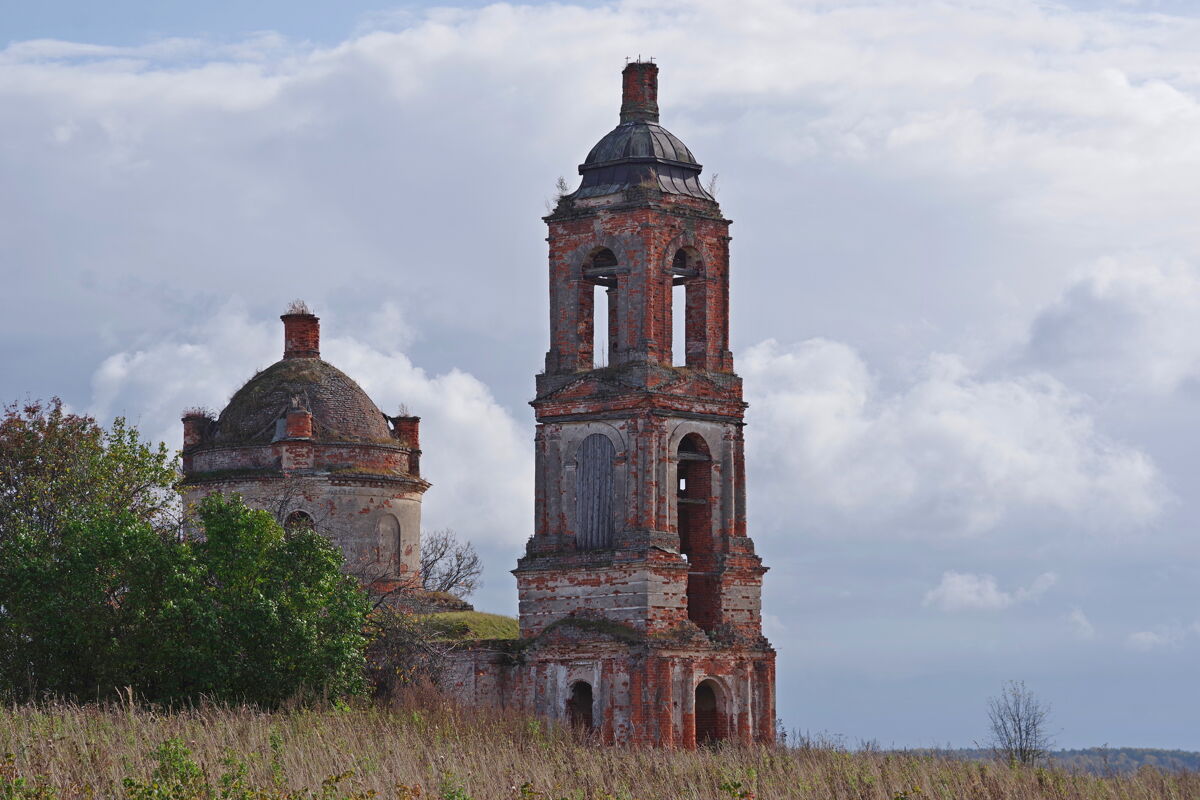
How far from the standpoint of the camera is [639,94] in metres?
42.1

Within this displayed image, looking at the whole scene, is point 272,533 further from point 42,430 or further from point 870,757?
point 870,757

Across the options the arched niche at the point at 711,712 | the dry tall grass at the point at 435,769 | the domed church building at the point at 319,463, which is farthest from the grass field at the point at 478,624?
the dry tall grass at the point at 435,769

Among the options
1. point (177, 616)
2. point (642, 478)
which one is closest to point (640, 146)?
point (642, 478)

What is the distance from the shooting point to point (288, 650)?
106 ft

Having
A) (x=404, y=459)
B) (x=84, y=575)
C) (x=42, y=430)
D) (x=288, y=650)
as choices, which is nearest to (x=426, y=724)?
(x=288, y=650)

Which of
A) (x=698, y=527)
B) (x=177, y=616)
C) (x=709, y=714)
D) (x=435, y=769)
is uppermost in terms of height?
(x=698, y=527)

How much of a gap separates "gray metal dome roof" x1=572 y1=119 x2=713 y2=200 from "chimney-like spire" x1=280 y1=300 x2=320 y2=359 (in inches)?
330

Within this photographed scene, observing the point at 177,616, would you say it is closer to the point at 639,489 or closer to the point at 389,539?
the point at 639,489

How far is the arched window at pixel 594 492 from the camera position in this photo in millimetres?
39688

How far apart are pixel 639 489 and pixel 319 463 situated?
28.2 feet

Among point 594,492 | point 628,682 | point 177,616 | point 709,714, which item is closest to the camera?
point 177,616

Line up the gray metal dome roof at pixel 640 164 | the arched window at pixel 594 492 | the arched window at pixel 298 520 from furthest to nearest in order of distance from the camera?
the arched window at pixel 298 520, the gray metal dome roof at pixel 640 164, the arched window at pixel 594 492

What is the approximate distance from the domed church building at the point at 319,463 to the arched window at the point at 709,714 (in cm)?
812

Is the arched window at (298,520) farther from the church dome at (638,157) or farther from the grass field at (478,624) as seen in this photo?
the church dome at (638,157)
